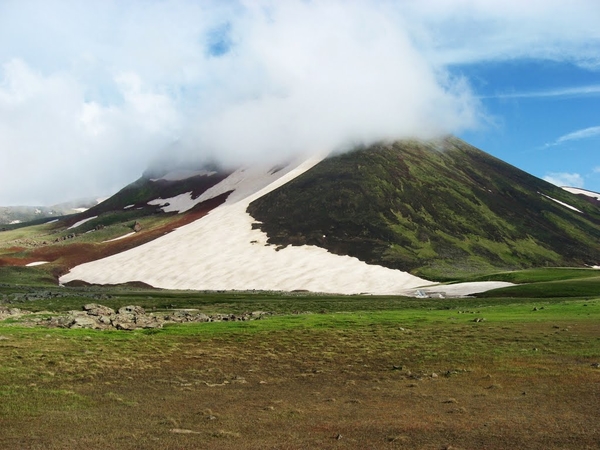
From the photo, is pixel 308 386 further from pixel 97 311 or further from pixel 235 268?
pixel 235 268

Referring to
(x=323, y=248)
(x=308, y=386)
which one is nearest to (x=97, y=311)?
(x=308, y=386)

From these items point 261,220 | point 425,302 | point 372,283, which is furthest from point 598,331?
point 261,220

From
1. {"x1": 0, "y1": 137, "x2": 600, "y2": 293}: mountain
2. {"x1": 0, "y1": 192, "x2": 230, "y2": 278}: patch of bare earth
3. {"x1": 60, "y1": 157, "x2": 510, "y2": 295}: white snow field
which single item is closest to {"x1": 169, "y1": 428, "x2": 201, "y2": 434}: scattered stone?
{"x1": 60, "y1": 157, "x2": 510, "y2": 295}: white snow field

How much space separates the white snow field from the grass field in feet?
234

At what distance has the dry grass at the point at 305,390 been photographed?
22.9 metres

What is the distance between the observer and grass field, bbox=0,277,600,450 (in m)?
23.0

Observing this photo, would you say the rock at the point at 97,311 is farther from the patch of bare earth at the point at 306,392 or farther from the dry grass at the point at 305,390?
the patch of bare earth at the point at 306,392

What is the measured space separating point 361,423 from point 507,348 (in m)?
21.0

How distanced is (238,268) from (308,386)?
4621 inches

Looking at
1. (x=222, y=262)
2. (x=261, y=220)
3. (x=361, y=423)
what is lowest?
(x=361, y=423)

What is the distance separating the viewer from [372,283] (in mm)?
134500

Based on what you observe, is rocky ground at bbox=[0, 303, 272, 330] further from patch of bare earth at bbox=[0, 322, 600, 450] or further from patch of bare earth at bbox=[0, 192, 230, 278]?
patch of bare earth at bbox=[0, 192, 230, 278]

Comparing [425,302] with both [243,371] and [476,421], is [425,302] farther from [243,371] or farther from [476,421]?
[476,421]

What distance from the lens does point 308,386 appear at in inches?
1287
